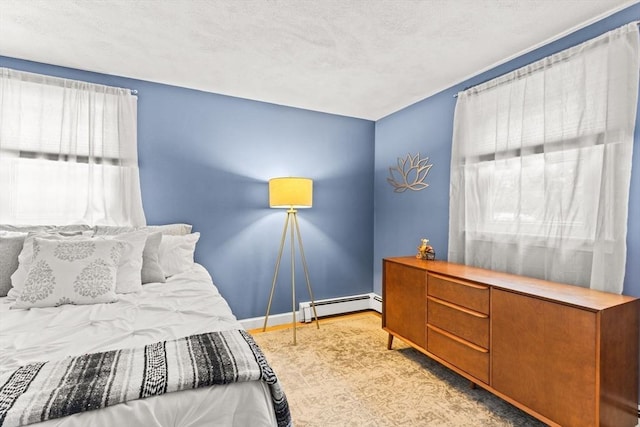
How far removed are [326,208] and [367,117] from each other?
125 cm

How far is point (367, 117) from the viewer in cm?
394

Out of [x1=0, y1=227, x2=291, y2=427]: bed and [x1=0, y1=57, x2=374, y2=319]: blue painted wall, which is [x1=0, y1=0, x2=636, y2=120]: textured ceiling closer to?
[x1=0, y1=57, x2=374, y2=319]: blue painted wall

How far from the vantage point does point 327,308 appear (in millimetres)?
3754

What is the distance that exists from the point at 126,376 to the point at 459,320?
77.3 inches

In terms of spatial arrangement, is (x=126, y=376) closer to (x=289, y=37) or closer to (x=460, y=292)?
(x=460, y=292)

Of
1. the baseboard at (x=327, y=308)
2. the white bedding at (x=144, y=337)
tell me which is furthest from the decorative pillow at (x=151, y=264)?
the baseboard at (x=327, y=308)

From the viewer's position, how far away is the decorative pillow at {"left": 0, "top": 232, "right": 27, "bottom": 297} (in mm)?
1894

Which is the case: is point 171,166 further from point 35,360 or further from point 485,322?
point 485,322

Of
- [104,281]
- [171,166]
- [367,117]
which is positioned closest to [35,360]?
[104,281]

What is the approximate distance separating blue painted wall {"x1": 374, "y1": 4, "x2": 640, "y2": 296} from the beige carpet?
104 centimetres

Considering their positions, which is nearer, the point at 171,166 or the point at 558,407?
the point at 558,407

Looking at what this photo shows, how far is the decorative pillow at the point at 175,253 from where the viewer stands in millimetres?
2443

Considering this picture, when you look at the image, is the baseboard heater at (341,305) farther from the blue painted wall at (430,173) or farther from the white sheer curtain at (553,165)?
the white sheer curtain at (553,165)

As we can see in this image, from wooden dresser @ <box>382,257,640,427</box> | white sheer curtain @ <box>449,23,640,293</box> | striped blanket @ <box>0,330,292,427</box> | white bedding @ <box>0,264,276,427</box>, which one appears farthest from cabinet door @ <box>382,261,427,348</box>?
striped blanket @ <box>0,330,292,427</box>
